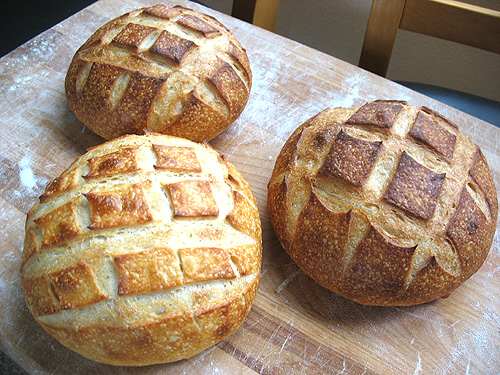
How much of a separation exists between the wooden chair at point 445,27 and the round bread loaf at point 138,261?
1.60 m

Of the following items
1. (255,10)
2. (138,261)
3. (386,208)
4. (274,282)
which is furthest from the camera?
(255,10)

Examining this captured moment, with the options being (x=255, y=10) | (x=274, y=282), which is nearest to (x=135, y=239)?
(x=274, y=282)

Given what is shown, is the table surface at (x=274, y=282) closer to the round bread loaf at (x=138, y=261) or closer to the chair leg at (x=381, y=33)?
the round bread loaf at (x=138, y=261)

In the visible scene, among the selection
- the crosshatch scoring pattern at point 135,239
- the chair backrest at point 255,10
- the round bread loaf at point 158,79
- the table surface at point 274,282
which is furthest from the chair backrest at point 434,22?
the crosshatch scoring pattern at point 135,239

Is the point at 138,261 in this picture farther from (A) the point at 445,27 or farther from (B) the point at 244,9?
(A) the point at 445,27

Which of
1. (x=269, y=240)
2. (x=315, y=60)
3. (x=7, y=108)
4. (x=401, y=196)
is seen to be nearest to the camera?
(x=401, y=196)

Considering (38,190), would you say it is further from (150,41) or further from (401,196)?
(401,196)

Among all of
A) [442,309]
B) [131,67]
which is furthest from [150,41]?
[442,309]

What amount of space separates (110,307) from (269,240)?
0.74m

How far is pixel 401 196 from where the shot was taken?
5.08 feet

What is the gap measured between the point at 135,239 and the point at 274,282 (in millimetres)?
618

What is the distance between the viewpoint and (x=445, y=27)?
8.39 ft

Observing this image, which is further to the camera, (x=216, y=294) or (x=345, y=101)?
(x=345, y=101)

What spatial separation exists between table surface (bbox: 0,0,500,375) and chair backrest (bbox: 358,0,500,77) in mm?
312
